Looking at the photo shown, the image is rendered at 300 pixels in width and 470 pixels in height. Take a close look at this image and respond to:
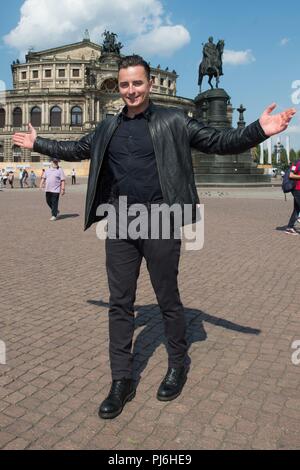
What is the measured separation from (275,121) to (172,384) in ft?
6.35

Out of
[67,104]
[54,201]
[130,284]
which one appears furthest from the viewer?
[67,104]

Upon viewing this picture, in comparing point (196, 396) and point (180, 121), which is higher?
point (180, 121)

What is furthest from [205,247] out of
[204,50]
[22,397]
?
[204,50]

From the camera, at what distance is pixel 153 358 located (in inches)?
152

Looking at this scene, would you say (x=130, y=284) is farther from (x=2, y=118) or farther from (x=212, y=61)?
(x=2, y=118)

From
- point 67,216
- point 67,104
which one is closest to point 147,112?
point 67,216

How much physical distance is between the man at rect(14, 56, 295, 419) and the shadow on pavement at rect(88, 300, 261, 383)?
1.36 feet

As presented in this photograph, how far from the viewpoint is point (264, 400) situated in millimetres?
3133

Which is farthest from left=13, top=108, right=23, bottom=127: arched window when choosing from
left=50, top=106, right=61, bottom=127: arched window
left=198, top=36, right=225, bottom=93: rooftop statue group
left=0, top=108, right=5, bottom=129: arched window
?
left=198, top=36, right=225, bottom=93: rooftop statue group

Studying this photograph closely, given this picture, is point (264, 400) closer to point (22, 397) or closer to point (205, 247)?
point (22, 397)

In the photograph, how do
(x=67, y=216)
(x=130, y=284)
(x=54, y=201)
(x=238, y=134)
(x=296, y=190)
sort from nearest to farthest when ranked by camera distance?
(x=238, y=134)
(x=130, y=284)
(x=296, y=190)
(x=54, y=201)
(x=67, y=216)
